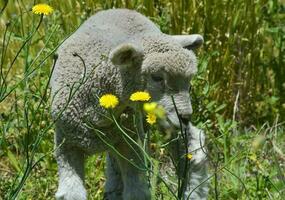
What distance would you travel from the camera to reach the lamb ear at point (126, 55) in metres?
3.38

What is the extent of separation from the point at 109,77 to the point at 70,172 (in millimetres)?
458

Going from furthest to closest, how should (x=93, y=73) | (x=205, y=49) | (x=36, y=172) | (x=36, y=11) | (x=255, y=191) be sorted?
1. (x=205, y=49)
2. (x=36, y=172)
3. (x=255, y=191)
4. (x=93, y=73)
5. (x=36, y=11)

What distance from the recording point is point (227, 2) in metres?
5.63

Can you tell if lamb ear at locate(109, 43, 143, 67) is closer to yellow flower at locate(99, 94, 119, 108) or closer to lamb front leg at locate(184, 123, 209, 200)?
yellow flower at locate(99, 94, 119, 108)

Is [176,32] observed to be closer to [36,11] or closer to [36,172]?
[36,172]

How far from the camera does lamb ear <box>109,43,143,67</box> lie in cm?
338

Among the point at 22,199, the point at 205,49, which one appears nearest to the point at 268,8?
the point at 205,49

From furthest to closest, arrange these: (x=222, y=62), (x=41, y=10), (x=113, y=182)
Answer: (x=222, y=62), (x=113, y=182), (x=41, y=10)

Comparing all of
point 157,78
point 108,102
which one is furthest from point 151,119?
point 157,78

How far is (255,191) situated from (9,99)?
2219 mm

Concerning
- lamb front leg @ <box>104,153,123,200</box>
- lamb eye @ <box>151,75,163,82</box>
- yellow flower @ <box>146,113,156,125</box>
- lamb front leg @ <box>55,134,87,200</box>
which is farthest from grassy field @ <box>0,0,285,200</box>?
yellow flower @ <box>146,113,156,125</box>

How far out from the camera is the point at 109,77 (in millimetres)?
3551

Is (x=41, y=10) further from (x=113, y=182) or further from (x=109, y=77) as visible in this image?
(x=113, y=182)

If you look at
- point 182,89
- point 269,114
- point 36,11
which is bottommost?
point 269,114
